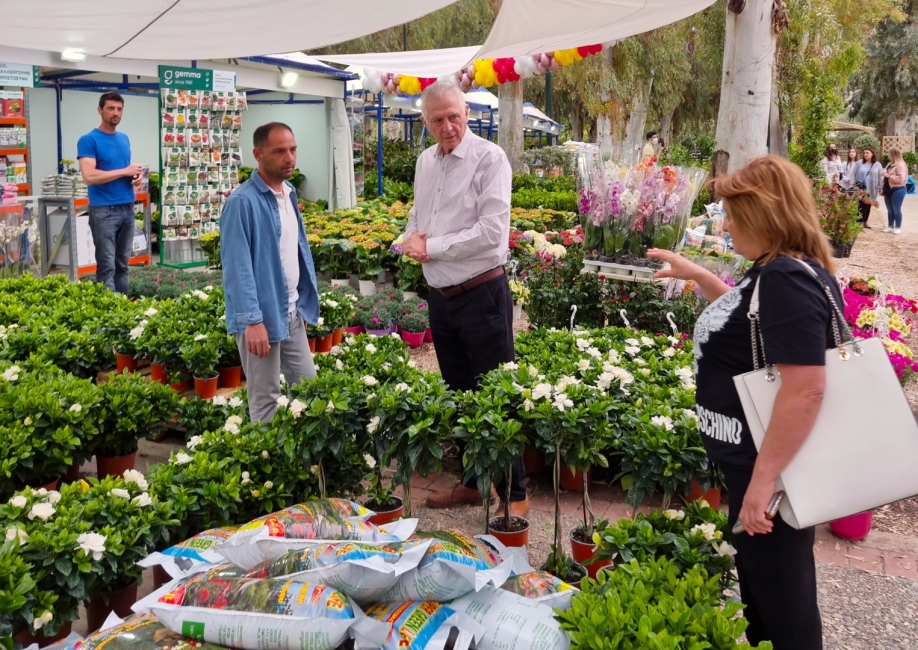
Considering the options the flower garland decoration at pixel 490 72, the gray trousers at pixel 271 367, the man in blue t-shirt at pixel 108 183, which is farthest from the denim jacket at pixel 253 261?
the flower garland decoration at pixel 490 72

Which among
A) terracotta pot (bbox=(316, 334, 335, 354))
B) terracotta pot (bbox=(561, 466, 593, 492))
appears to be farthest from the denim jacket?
terracotta pot (bbox=(316, 334, 335, 354))

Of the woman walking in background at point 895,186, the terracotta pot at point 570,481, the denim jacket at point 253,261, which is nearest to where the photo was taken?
the denim jacket at point 253,261

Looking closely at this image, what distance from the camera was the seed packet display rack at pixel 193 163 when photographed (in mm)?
9828

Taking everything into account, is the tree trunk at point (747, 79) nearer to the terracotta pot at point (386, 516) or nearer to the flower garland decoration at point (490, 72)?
the flower garland decoration at point (490, 72)

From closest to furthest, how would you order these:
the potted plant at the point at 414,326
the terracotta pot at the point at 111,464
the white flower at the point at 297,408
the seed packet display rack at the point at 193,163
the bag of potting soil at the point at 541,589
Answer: the bag of potting soil at the point at 541,589 < the white flower at the point at 297,408 < the terracotta pot at the point at 111,464 < the potted plant at the point at 414,326 < the seed packet display rack at the point at 193,163

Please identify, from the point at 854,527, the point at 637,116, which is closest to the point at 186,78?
the point at 854,527

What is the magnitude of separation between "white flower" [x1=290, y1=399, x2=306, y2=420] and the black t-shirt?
1.61 metres

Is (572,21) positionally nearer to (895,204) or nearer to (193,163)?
(193,163)

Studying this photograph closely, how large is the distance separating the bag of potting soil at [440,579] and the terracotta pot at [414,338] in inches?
196

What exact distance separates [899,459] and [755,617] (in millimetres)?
623

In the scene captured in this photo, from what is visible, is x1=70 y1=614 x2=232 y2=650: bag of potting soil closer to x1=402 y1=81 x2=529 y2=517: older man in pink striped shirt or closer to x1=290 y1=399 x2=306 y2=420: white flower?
x1=290 y1=399 x2=306 y2=420: white flower

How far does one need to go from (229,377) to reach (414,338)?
2166 mm

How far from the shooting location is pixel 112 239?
7.36 m

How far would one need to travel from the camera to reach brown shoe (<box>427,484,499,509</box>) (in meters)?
4.07
